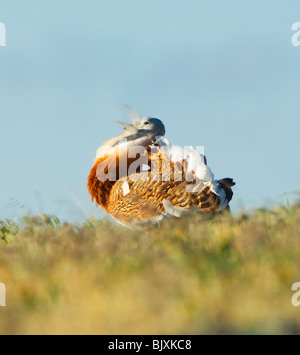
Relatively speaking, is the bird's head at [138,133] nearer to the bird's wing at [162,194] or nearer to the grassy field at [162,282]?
the bird's wing at [162,194]

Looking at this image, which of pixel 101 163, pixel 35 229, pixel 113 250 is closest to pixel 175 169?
pixel 101 163

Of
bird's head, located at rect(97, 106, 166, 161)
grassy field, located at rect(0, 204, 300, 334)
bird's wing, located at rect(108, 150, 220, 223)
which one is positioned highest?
bird's head, located at rect(97, 106, 166, 161)

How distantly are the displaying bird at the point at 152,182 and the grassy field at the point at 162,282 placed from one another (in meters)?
1.04

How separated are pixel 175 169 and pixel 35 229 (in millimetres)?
1665

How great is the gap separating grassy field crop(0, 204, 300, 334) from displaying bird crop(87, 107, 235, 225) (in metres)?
1.04

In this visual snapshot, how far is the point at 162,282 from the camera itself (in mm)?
3822

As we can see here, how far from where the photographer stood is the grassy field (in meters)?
3.39

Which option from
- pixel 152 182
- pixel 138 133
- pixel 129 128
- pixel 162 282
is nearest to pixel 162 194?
pixel 152 182

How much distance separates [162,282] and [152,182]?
10.3ft

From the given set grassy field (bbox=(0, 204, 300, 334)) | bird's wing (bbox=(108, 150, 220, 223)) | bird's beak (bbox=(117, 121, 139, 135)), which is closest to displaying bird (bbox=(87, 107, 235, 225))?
bird's wing (bbox=(108, 150, 220, 223))

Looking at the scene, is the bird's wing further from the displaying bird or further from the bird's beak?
the bird's beak

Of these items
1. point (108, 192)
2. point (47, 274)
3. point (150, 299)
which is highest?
point (108, 192)

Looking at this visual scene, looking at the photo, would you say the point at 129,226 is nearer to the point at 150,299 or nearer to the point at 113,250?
the point at 113,250
